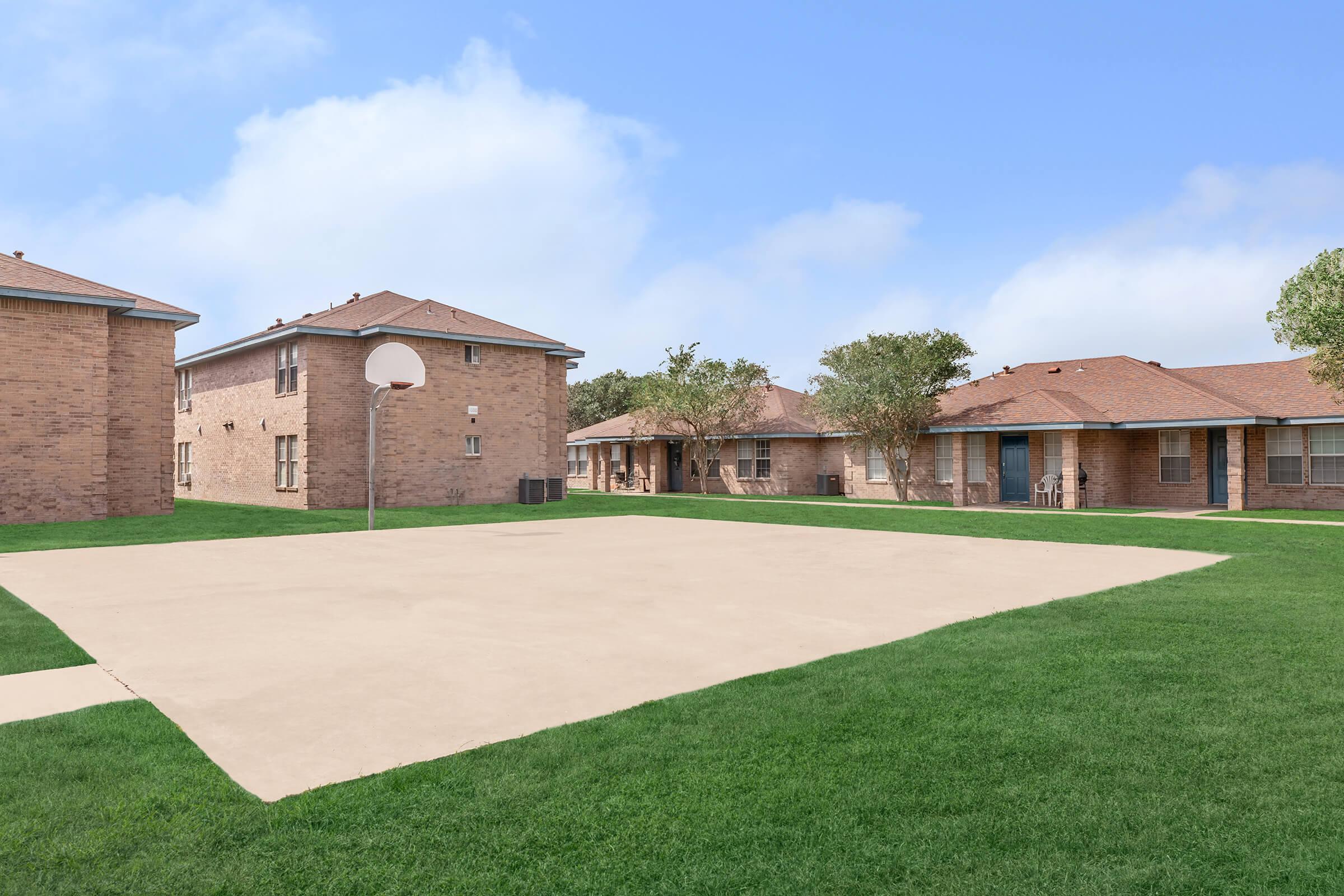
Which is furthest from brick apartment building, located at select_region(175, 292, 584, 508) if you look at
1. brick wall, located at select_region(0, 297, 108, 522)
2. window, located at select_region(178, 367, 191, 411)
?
brick wall, located at select_region(0, 297, 108, 522)

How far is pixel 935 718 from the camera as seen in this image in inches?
197

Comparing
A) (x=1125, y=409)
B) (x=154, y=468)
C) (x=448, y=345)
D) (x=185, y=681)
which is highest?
(x=448, y=345)

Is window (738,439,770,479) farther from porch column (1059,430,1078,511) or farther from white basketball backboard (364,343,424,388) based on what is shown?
white basketball backboard (364,343,424,388)

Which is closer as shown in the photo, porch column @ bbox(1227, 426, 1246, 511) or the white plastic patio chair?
porch column @ bbox(1227, 426, 1246, 511)

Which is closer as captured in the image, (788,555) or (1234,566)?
(1234,566)

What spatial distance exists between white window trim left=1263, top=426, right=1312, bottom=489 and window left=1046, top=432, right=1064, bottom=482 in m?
2.65

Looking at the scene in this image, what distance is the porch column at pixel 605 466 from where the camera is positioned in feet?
144

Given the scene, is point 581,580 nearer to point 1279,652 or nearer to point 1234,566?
point 1279,652

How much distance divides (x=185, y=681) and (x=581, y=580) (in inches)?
213

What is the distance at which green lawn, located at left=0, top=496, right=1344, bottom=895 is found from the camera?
3.21m

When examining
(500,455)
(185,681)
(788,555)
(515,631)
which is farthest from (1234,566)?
(500,455)

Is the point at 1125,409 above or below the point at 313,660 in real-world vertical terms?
above

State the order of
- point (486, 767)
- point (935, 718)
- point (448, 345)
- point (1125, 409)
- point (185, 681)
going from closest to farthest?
point (486, 767) < point (935, 718) < point (185, 681) < point (1125, 409) < point (448, 345)

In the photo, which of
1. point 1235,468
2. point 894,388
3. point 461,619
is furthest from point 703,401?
point 461,619
